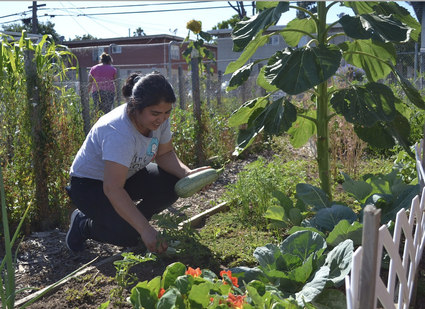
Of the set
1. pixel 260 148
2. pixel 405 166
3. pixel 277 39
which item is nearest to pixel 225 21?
pixel 277 39

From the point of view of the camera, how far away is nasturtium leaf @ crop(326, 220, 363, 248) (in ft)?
7.34

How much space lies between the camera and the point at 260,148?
719 cm

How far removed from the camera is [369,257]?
1.10 m

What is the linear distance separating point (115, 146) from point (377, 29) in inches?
72.3

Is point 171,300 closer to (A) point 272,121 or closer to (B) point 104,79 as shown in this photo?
(A) point 272,121

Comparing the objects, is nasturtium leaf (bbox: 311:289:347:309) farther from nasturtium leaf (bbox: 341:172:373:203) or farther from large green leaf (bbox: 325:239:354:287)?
nasturtium leaf (bbox: 341:172:373:203)

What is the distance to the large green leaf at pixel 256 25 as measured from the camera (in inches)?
103

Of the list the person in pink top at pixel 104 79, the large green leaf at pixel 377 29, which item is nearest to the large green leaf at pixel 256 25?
the large green leaf at pixel 377 29

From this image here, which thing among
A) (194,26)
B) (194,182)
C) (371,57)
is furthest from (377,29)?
(194,26)

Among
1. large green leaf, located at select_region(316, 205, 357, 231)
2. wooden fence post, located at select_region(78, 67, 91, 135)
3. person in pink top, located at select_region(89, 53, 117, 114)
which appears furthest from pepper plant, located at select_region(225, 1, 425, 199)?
person in pink top, located at select_region(89, 53, 117, 114)

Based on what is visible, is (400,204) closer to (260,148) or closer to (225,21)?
(260,148)

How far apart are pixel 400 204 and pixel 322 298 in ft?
3.60

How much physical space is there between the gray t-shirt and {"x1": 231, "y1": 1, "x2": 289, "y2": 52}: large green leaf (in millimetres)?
957

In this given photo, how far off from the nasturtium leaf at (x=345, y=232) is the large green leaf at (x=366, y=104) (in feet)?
2.40
